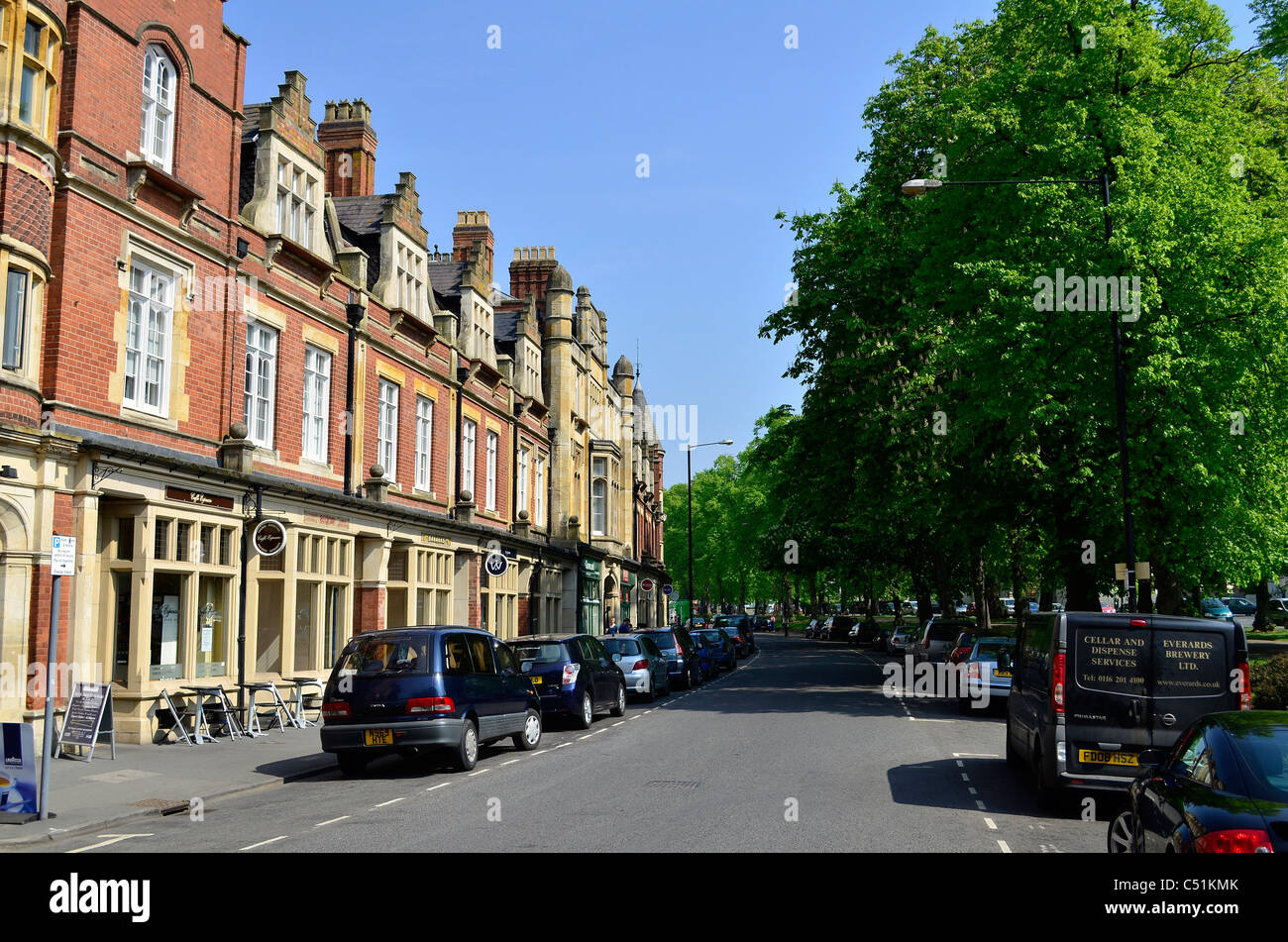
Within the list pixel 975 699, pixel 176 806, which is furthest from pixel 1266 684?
pixel 176 806

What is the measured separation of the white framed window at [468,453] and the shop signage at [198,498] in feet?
42.6

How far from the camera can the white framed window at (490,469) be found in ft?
113

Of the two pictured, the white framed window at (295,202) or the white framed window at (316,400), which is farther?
the white framed window at (316,400)

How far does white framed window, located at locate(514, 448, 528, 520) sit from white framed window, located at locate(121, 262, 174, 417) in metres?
20.3

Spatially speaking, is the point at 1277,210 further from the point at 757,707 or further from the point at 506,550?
the point at 506,550

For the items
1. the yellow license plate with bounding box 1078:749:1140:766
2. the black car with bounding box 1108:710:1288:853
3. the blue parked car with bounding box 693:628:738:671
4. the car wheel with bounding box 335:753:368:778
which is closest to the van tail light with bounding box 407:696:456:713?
the car wheel with bounding box 335:753:368:778

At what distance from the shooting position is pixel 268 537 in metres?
18.2

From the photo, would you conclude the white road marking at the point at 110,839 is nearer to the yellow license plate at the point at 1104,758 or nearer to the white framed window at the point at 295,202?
the yellow license plate at the point at 1104,758

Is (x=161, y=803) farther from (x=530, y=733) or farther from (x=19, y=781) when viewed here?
(x=530, y=733)

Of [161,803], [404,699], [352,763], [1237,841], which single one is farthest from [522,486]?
[1237,841]

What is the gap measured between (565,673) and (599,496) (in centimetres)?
3108

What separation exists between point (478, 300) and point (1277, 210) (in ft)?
68.8

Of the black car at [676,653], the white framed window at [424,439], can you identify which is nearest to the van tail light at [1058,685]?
the black car at [676,653]

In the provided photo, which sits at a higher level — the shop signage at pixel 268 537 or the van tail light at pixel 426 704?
the shop signage at pixel 268 537
